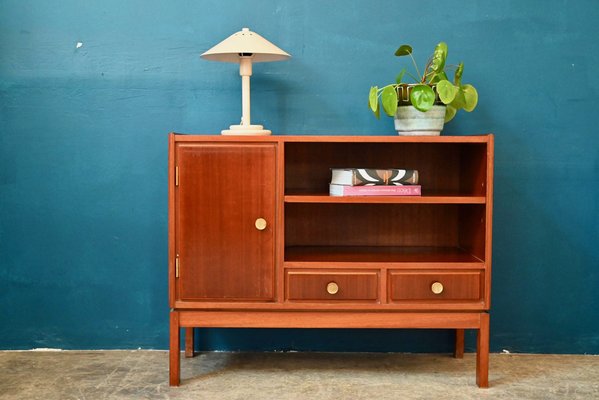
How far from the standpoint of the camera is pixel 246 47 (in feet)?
10.0

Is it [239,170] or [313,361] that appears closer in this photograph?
[239,170]

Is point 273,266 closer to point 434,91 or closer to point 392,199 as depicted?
point 392,199

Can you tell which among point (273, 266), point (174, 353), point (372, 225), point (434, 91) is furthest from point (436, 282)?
point (174, 353)

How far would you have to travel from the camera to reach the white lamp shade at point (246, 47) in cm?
307

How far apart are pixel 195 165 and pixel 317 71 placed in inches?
30.4

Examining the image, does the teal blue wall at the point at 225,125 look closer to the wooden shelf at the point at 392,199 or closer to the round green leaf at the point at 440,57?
the round green leaf at the point at 440,57

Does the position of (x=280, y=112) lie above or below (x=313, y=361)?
above

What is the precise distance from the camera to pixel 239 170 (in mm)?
2969

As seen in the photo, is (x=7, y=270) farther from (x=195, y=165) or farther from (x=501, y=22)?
(x=501, y=22)

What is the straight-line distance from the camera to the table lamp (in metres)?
3.06

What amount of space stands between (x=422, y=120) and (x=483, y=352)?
91cm

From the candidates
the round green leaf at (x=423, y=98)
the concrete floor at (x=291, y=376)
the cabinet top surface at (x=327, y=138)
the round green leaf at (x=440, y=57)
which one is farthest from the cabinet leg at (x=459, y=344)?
the round green leaf at (x=440, y=57)

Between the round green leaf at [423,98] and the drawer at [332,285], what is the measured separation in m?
0.65

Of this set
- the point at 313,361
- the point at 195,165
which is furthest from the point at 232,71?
the point at 313,361
